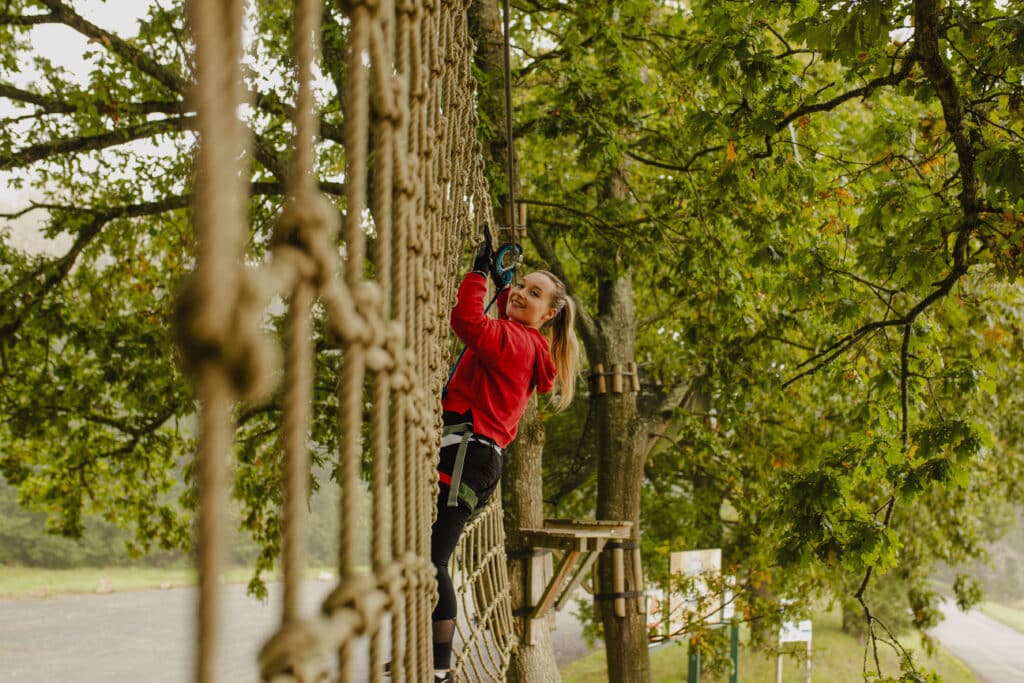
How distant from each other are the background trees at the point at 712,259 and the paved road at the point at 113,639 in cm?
472

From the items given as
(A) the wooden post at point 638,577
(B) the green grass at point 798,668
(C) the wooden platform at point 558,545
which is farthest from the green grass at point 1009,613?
(C) the wooden platform at point 558,545

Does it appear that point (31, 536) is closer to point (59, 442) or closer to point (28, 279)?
point (59, 442)

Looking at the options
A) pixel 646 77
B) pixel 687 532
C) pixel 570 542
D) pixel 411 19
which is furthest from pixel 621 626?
pixel 411 19

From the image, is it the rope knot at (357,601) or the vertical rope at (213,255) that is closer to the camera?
the vertical rope at (213,255)

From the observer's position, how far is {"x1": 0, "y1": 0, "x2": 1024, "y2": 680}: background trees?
118 inches

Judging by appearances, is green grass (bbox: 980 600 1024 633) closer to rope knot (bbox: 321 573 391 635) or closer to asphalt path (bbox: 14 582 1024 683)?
asphalt path (bbox: 14 582 1024 683)

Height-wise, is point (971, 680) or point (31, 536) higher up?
point (31, 536)

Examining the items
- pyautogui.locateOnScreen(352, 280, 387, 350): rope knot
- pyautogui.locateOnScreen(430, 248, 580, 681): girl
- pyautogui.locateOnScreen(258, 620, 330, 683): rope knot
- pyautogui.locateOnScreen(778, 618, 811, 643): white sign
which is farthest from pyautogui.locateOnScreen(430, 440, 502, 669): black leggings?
pyautogui.locateOnScreen(778, 618, 811, 643): white sign

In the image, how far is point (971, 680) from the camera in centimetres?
1412

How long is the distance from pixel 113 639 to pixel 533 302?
14.1m

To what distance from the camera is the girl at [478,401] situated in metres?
2.40

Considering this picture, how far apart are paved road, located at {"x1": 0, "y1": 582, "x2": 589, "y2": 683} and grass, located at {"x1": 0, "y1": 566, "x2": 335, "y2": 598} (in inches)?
22.2

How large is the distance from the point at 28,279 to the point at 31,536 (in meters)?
19.4

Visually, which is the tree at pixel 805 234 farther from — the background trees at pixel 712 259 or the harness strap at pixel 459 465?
the harness strap at pixel 459 465
